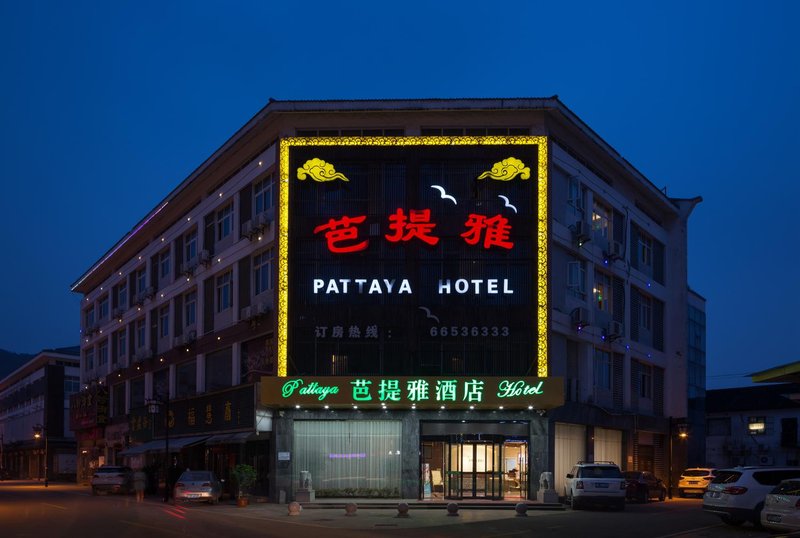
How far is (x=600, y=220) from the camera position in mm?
51094

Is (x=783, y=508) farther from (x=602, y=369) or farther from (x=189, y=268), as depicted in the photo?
(x=189, y=268)

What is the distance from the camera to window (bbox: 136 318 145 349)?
68.4 meters

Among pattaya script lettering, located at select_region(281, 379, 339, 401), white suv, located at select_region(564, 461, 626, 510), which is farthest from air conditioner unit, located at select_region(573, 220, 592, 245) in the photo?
pattaya script lettering, located at select_region(281, 379, 339, 401)

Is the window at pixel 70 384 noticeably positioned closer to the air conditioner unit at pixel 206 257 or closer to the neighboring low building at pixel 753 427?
the air conditioner unit at pixel 206 257

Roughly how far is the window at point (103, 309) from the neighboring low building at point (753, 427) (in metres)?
50.3

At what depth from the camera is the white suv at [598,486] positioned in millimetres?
36688

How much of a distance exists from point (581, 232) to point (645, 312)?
47.3 feet

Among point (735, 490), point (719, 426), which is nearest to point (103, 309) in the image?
point (719, 426)

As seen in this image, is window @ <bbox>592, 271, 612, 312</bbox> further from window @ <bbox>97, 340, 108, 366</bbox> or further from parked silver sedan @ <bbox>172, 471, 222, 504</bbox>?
window @ <bbox>97, 340, 108, 366</bbox>

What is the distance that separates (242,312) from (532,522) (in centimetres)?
2102

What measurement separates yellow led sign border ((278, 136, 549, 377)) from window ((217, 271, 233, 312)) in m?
9.63

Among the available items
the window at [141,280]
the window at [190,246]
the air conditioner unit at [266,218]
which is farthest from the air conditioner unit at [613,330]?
the window at [141,280]

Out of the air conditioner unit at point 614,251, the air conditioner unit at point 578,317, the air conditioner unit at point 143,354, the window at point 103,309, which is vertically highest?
the air conditioner unit at point 614,251

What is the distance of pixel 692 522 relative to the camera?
31.3 m
